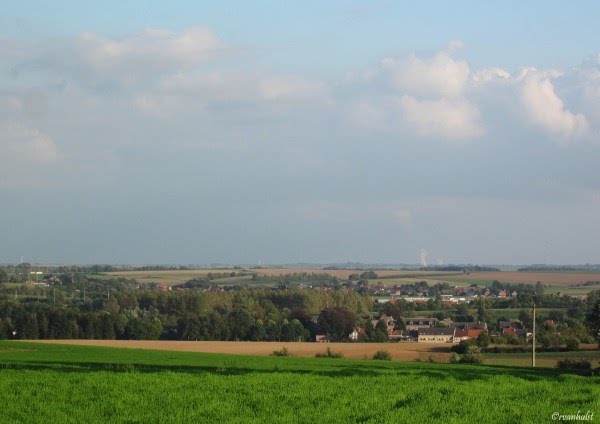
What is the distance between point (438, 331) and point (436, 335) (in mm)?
1762

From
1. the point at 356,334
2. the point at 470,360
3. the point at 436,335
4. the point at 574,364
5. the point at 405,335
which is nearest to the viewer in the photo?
the point at 574,364

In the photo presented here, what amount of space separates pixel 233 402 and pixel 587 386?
10.4 m

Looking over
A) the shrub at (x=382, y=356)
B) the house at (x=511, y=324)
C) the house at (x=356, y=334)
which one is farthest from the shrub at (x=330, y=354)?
the house at (x=511, y=324)

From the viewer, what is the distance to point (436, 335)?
7494 centimetres

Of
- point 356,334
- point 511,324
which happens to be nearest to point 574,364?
point 511,324

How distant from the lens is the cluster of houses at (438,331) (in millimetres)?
70750

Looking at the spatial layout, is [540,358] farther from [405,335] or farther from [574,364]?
[405,335]

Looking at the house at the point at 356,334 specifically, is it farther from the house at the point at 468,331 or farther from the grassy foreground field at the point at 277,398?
the grassy foreground field at the point at 277,398

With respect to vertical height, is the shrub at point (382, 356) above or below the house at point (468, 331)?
above

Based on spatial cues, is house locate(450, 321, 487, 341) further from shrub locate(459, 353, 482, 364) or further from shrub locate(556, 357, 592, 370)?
shrub locate(556, 357, 592, 370)

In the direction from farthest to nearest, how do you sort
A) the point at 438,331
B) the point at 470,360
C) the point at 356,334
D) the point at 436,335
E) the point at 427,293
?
the point at 427,293 → the point at 356,334 → the point at 438,331 → the point at 436,335 → the point at 470,360

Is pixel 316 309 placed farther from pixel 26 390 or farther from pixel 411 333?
pixel 26 390

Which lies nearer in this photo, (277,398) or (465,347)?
(277,398)

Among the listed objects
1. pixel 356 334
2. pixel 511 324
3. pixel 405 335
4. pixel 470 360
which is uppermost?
pixel 470 360
